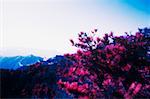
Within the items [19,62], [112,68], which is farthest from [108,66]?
[19,62]

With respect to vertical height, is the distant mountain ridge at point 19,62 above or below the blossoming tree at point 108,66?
above

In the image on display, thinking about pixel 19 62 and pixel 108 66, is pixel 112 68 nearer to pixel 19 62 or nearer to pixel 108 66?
pixel 108 66

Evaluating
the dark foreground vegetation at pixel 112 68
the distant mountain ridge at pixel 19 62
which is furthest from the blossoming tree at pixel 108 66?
the distant mountain ridge at pixel 19 62

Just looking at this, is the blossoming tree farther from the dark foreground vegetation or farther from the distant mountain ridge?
the distant mountain ridge

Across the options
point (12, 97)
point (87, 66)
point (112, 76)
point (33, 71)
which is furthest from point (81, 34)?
point (33, 71)

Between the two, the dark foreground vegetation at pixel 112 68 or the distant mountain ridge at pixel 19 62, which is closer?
the dark foreground vegetation at pixel 112 68

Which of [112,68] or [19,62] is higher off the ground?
[19,62]

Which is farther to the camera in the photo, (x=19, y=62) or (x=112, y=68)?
(x=19, y=62)

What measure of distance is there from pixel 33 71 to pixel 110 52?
11017mm

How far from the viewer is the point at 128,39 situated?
12883mm

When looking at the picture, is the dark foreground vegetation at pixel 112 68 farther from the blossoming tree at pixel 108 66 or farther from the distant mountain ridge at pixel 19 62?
the distant mountain ridge at pixel 19 62

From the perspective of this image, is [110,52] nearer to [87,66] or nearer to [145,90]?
[87,66]

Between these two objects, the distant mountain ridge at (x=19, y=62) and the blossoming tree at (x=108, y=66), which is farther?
the distant mountain ridge at (x=19, y=62)

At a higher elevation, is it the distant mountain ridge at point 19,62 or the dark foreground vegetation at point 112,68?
the distant mountain ridge at point 19,62
